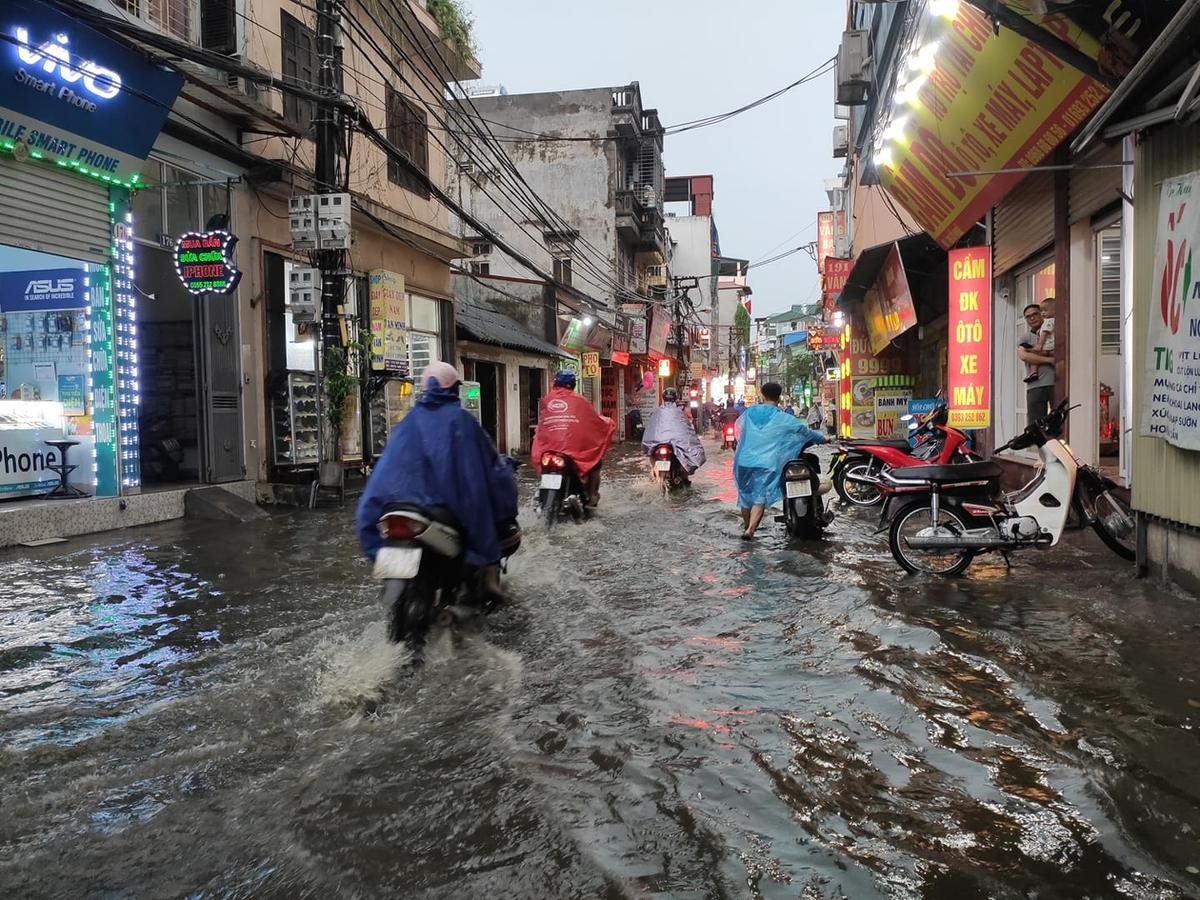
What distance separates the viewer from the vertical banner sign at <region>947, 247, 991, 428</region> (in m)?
11.1

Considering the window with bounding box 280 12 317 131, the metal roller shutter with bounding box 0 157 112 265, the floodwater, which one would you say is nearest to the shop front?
the metal roller shutter with bounding box 0 157 112 265

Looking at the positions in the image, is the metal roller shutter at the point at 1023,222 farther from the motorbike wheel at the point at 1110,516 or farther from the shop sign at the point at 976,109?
the motorbike wheel at the point at 1110,516

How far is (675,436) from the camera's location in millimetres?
12883

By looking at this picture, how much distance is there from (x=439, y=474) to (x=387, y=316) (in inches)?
432

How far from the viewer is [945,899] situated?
226 centimetres

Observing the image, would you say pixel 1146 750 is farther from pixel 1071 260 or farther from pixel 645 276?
pixel 645 276

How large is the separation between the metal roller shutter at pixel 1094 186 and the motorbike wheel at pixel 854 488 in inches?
162

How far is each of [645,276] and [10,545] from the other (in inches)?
1445

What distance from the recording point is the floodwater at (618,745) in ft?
8.07

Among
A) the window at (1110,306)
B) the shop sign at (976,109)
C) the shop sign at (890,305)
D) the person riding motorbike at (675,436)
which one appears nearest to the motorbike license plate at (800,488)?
the shop sign at (976,109)

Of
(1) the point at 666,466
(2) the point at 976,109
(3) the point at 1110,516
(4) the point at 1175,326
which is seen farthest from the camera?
(1) the point at 666,466

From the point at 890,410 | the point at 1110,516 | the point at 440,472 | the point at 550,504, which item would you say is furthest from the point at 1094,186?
the point at 890,410

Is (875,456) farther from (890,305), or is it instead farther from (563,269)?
(563,269)

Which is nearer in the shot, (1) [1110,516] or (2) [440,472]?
(2) [440,472]
